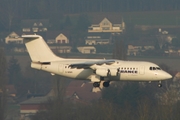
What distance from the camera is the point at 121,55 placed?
100438 mm

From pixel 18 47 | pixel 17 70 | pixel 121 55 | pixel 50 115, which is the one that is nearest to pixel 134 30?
pixel 18 47

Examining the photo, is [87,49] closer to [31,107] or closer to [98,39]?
[98,39]

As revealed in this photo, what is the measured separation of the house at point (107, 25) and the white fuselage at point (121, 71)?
349 ft

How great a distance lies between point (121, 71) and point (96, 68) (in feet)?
4.80

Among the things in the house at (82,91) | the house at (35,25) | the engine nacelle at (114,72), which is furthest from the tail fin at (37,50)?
the house at (35,25)

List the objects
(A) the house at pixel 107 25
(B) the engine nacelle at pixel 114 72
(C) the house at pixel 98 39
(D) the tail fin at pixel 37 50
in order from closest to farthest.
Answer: (B) the engine nacelle at pixel 114 72, (D) the tail fin at pixel 37 50, (C) the house at pixel 98 39, (A) the house at pixel 107 25

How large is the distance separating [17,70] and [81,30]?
50138 millimetres

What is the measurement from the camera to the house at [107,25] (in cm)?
16512

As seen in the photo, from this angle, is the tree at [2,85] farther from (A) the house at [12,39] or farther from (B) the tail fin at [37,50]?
(A) the house at [12,39]

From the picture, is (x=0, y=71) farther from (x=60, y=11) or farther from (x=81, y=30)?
(x=60, y=11)

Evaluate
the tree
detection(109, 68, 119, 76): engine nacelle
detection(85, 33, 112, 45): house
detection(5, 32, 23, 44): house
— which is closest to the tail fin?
detection(109, 68, 119, 76): engine nacelle

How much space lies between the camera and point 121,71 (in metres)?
55.9

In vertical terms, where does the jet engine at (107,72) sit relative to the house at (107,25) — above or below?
above

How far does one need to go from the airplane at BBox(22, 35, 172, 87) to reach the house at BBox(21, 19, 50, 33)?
353ft
